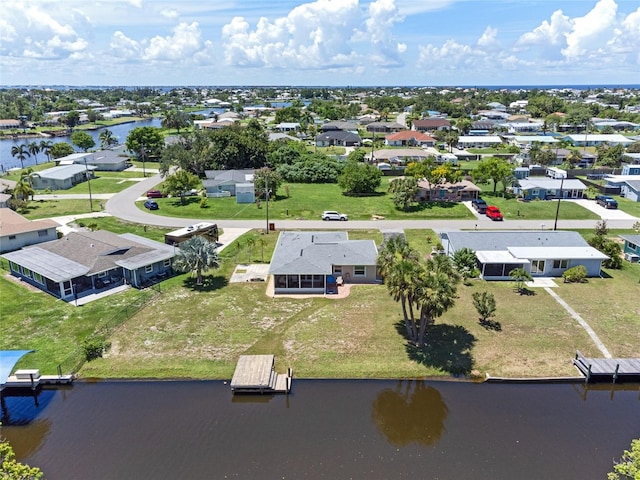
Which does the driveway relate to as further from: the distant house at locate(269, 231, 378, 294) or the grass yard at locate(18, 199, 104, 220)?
the grass yard at locate(18, 199, 104, 220)

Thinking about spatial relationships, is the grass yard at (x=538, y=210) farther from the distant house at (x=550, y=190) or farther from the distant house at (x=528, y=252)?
the distant house at (x=528, y=252)

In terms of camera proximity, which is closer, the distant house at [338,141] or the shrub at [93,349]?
the shrub at [93,349]

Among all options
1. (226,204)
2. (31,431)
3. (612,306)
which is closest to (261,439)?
(31,431)

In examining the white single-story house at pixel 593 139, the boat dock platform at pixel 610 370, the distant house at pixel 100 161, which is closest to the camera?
the boat dock platform at pixel 610 370

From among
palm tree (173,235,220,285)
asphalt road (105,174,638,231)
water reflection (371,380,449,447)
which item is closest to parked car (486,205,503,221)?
asphalt road (105,174,638,231)

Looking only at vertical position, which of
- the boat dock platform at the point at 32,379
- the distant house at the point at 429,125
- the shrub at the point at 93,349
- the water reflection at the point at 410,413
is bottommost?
the water reflection at the point at 410,413

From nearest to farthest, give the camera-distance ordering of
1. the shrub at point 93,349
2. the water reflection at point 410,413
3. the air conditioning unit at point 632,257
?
the water reflection at point 410,413 → the shrub at point 93,349 → the air conditioning unit at point 632,257

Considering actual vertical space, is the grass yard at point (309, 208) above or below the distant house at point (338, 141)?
below

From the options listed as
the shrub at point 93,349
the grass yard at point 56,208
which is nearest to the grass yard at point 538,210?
the shrub at point 93,349
